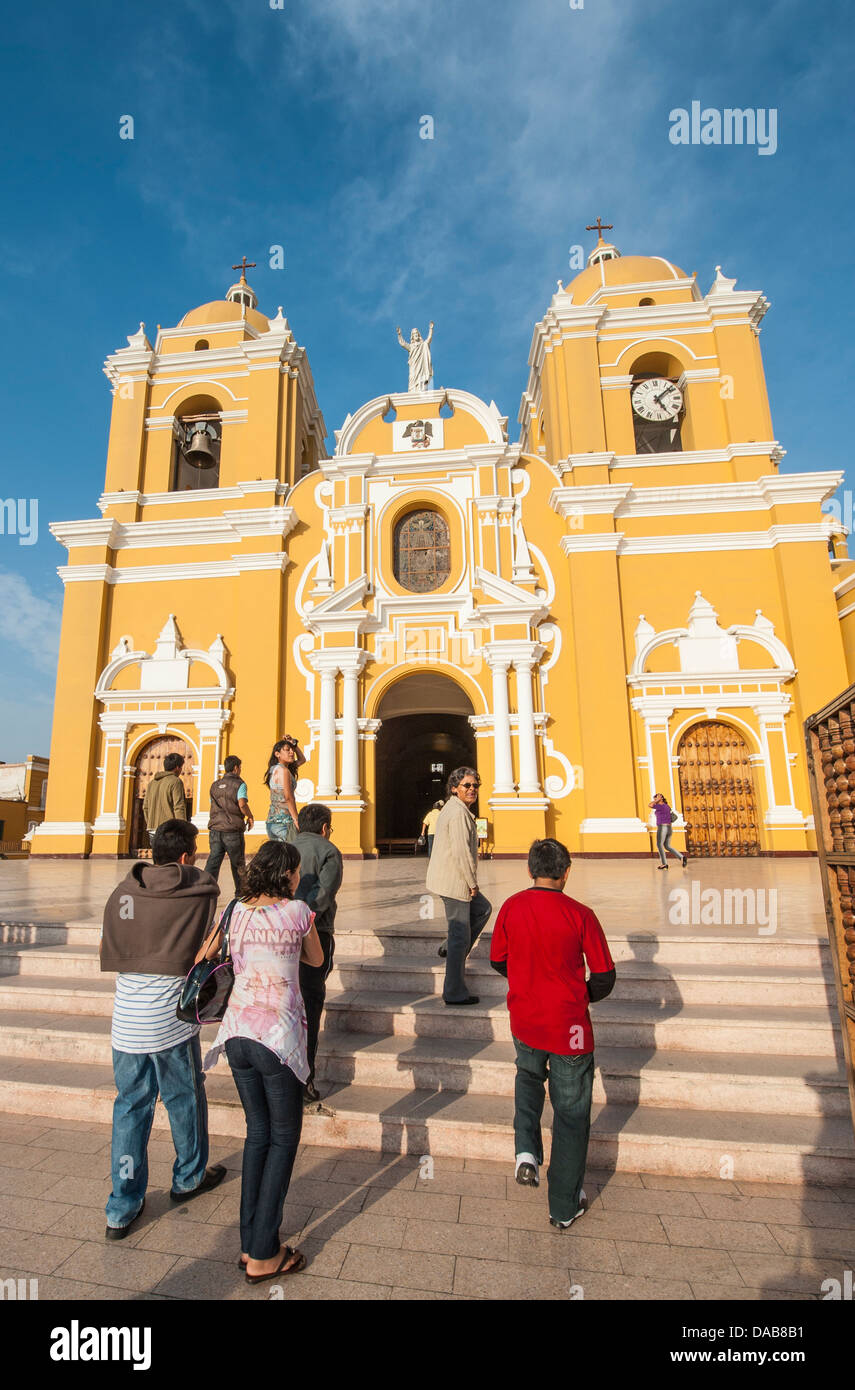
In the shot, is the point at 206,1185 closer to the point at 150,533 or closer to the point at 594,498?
the point at 594,498

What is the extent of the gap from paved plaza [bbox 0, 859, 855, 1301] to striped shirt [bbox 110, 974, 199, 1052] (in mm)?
655

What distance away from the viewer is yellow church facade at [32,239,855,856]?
42.8 ft

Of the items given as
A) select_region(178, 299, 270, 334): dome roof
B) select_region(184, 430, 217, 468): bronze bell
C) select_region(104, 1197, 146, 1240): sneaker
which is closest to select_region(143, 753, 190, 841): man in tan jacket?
select_region(104, 1197, 146, 1240): sneaker

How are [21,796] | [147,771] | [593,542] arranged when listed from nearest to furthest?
[593,542], [147,771], [21,796]

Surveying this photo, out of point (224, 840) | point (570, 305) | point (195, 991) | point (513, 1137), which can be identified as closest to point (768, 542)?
point (570, 305)

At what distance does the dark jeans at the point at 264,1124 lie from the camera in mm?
2373

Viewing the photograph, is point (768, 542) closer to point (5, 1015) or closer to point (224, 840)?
point (224, 840)

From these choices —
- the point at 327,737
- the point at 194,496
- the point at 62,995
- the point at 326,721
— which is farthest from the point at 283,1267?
the point at 194,496

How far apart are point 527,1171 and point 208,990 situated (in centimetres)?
153

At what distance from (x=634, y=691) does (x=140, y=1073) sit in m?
11.9

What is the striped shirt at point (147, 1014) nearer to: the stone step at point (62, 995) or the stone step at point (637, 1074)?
the stone step at point (637, 1074)

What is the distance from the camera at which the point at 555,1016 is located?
277 cm

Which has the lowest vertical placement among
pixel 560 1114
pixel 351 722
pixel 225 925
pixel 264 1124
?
pixel 560 1114

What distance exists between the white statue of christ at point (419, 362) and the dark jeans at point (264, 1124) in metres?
15.7
